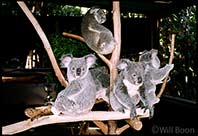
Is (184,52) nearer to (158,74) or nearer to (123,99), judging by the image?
(158,74)

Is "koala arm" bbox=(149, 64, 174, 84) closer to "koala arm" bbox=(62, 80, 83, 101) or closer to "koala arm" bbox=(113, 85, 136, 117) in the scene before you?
"koala arm" bbox=(113, 85, 136, 117)

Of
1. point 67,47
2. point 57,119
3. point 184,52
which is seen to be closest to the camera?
point 57,119

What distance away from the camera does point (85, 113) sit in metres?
1.12

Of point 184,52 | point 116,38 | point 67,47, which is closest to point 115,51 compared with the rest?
point 116,38

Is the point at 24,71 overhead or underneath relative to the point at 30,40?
underneath

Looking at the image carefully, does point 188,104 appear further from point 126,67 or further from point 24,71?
point 24,71

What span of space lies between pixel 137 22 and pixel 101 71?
3.43 metres

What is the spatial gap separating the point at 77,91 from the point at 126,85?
18 centimetres

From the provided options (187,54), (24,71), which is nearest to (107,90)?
(187,54)

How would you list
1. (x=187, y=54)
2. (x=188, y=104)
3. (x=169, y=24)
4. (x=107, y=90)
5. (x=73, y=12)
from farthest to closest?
(x=73, y=12)
(x=169, y=24)
(x=187, y=54)
(x=188, y=104)
(x=107, y=90)

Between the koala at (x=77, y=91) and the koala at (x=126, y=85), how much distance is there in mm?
85

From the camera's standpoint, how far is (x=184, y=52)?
3537 millimetres

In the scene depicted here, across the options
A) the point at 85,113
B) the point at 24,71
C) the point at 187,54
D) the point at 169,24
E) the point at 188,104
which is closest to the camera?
the point at 85,113

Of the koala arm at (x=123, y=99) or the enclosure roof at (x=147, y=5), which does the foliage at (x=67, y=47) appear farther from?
the enclosure roof at (x=147, y=5)
